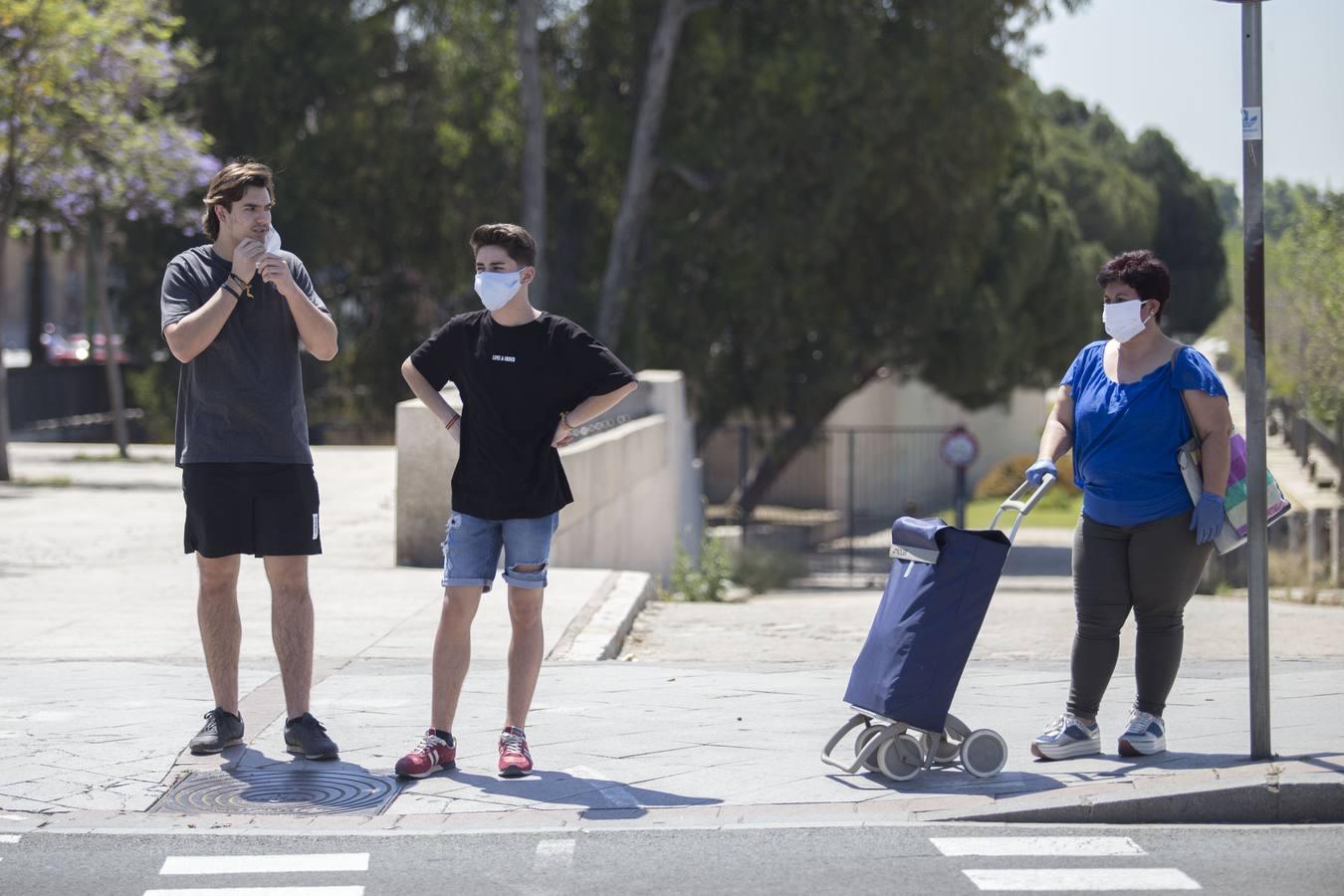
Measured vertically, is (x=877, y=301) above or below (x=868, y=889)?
above

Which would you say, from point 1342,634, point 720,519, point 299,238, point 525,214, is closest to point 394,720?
point 1342,634

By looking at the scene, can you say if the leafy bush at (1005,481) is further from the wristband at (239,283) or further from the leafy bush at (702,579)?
the wristband at (239,283)

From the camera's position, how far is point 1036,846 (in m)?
5.43

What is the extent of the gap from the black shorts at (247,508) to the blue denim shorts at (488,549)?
1.91 ft

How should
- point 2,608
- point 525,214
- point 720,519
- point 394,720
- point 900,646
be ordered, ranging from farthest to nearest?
point 720,519, point 525,214, point 2,608, point 394,720, point 900,646

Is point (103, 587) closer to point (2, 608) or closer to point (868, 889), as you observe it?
point (2, 608)

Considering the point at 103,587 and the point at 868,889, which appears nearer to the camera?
the point at 868,889

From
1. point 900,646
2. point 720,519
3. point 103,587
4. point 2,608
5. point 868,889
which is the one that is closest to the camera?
point 868,889

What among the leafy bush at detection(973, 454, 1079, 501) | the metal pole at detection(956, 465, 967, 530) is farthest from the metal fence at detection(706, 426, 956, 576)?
the metal pole at detection(956, 465, 967, 530)

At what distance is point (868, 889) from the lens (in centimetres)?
497

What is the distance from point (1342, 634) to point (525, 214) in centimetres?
1739

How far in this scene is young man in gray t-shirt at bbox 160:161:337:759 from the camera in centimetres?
626

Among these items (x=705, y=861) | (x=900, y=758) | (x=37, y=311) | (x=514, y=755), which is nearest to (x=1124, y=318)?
(x=900, y=758)

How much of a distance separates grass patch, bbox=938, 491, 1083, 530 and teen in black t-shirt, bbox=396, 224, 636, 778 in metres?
32.7
